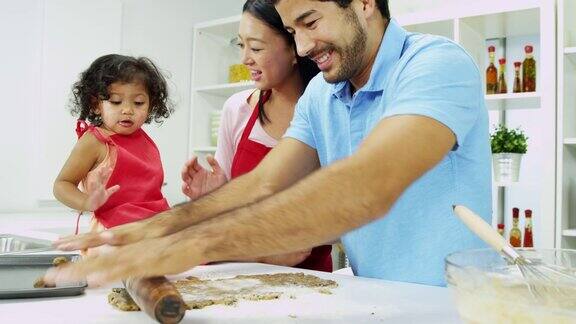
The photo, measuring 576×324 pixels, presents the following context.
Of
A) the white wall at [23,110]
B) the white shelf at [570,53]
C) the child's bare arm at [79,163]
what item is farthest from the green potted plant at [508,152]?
the white wall at [23,110]

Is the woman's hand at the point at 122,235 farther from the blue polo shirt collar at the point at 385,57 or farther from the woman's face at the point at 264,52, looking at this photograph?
the woman's face at the point at 264,52

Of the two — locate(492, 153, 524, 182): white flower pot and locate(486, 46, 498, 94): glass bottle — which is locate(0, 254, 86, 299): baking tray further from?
locate(486, 46, 498, 94): glass bottle

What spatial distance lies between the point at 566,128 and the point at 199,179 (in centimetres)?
173

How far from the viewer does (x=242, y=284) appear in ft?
3.35

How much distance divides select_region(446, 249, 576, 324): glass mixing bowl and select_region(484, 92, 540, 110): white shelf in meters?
1.97

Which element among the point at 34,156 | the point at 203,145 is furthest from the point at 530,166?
the point at 34,156

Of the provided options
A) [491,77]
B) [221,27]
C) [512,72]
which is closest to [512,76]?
[512,72]

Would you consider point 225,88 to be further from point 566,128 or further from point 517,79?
point 566,128

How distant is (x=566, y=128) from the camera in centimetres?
247

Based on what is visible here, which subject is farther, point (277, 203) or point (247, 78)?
point (247, 78)

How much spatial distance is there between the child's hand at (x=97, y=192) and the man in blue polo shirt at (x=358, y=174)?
486mm

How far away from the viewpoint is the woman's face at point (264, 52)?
1.62 meters

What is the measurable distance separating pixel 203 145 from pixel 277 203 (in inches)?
124

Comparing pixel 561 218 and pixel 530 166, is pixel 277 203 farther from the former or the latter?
pixel 530 166
